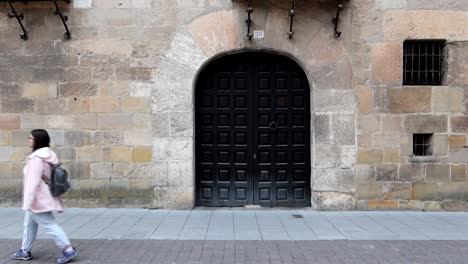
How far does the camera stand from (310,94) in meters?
9.63

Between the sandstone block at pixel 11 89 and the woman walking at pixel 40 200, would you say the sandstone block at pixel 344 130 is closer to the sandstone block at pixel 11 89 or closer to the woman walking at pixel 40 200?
the woman walking at pixel 40 200

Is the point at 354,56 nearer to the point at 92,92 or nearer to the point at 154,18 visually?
the point at 154,18

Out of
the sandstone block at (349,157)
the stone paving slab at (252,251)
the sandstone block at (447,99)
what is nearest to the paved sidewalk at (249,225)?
the stone paving slab at (252,251)

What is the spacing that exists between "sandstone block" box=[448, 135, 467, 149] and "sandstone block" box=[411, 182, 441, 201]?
2.68 ft

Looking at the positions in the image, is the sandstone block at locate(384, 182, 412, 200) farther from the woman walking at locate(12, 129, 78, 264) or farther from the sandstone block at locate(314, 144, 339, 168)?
the woman walking at locate(12, 129, 78, 264)

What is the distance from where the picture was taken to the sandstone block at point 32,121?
30.9ft

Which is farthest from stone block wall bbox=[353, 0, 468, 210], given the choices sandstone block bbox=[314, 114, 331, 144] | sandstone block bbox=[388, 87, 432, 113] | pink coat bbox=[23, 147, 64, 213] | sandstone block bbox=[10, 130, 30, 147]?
sandstone block bbox=[10, 130, 30, 147]

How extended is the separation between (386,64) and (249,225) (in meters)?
4.06

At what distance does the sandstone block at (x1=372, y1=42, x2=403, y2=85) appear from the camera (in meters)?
9.38

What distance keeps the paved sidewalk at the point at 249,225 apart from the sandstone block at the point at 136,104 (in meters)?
1.89

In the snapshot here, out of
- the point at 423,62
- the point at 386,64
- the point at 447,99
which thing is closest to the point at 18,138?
the point at 386,64

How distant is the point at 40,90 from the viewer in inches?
371

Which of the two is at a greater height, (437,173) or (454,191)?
(437,173)

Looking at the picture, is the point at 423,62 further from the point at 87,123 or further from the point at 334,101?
the point at 87,123
